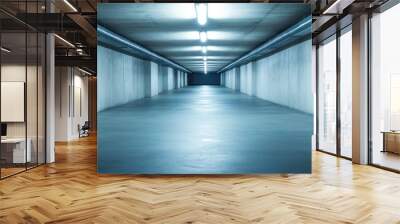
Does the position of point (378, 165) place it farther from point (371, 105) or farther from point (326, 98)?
point (326, 98)

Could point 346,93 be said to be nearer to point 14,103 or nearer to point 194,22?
point 194,22

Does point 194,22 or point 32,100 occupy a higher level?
point 194,22

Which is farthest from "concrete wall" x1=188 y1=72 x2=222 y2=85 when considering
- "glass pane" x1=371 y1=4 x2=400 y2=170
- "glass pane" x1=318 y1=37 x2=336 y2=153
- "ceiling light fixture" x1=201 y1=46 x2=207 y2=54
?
"glass pane" x1=318 y1=37 x2=336 y2=153

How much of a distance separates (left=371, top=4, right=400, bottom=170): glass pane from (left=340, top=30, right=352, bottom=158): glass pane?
74 cm

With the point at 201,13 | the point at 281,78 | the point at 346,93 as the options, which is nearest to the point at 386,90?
the point at 346,93

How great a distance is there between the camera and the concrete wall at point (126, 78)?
21.4 feet

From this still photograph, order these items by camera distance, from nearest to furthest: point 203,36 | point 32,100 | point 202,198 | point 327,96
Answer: point 202,198 → point 203,36 → point 32,100 → point 327,96

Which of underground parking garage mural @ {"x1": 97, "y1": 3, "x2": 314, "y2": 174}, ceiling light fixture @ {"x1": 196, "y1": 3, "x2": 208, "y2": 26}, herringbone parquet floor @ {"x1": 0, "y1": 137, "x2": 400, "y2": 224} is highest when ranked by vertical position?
ceiling light fixture @ {"x1": 196, "y1": 3, "x2": 208, "y2": 26}

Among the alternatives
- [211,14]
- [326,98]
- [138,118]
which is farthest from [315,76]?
[138,118]

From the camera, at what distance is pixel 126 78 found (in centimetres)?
675

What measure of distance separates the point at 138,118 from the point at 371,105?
4.79m

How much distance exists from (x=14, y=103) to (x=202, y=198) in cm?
519

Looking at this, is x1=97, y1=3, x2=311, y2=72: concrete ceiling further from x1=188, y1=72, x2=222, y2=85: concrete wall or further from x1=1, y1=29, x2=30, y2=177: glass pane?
x1=1, y1=29, x2=30, y2=177: glass pane

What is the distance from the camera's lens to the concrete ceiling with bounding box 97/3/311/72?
6418 mm
